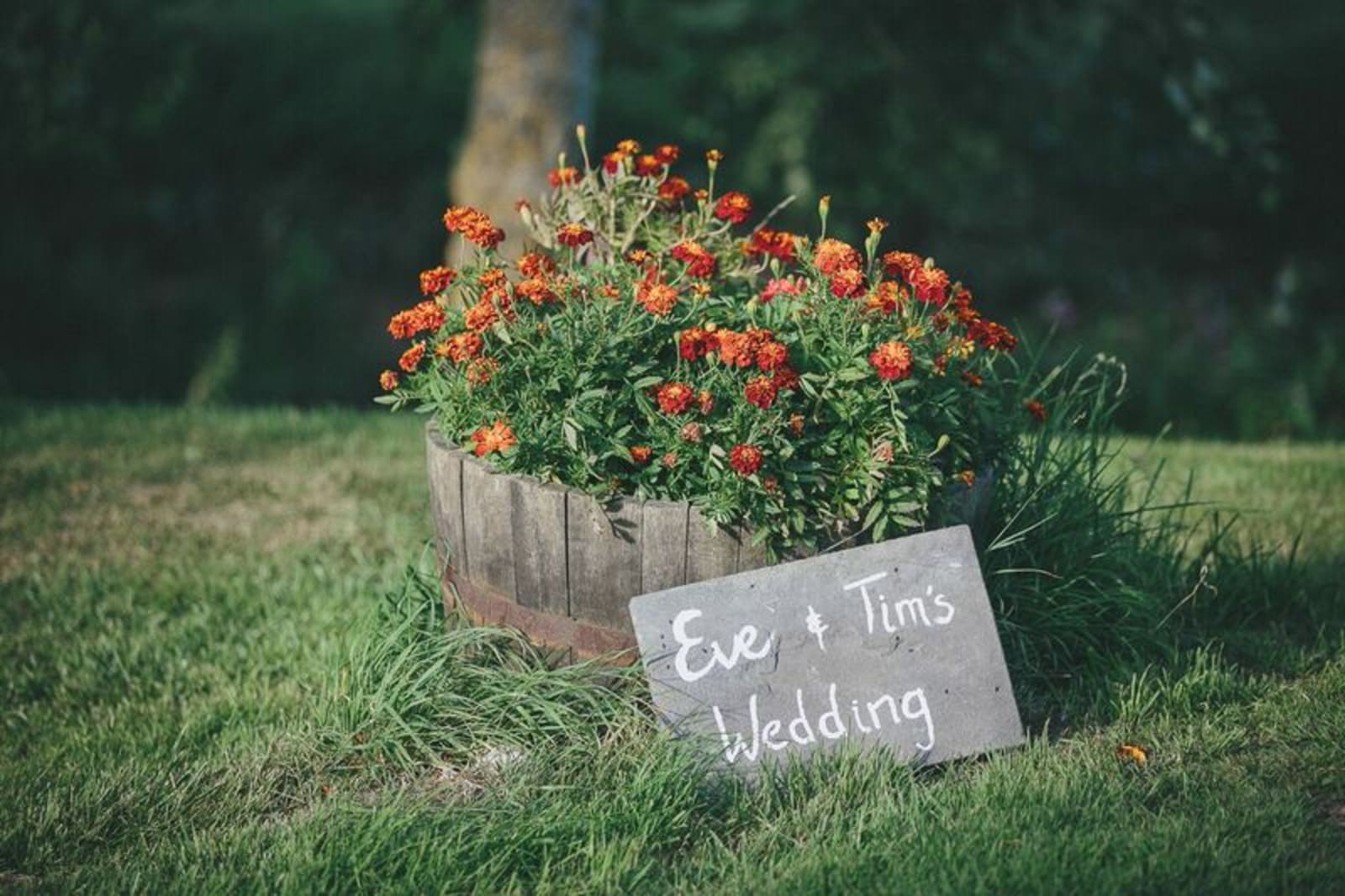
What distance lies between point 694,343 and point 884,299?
1.41 feet

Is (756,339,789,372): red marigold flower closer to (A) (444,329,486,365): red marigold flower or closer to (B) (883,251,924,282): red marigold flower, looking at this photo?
(B) (883,251,924,282): red marigold flower

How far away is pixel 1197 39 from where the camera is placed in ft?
20.0

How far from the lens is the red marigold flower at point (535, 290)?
298cm

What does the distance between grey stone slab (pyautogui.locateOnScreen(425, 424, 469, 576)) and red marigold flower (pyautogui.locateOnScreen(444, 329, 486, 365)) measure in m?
0.22

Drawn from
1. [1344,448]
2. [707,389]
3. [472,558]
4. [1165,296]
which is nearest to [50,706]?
[472,558]

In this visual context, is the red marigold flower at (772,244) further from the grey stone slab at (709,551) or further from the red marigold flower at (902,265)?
the grey stone slab at (709,551)

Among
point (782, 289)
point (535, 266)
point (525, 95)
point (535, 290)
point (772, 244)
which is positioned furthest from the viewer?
point (525, 95)

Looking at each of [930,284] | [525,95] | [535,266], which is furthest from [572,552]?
[525,95]

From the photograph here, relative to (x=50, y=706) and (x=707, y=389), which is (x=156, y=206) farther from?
(x=707, y=389)

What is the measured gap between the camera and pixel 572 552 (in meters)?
2.84

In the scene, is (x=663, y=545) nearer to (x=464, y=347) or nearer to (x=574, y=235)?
(x=464, y=347)

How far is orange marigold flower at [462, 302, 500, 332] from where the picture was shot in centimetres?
289

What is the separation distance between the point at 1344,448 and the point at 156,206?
25.6 feet

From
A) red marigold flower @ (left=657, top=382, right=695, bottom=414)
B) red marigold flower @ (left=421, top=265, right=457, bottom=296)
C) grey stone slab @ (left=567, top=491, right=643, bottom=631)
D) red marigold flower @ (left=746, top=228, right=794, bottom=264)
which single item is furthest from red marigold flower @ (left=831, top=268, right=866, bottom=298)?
red marigold flower @ (left=421, top=265, right=457, bottom=296)
